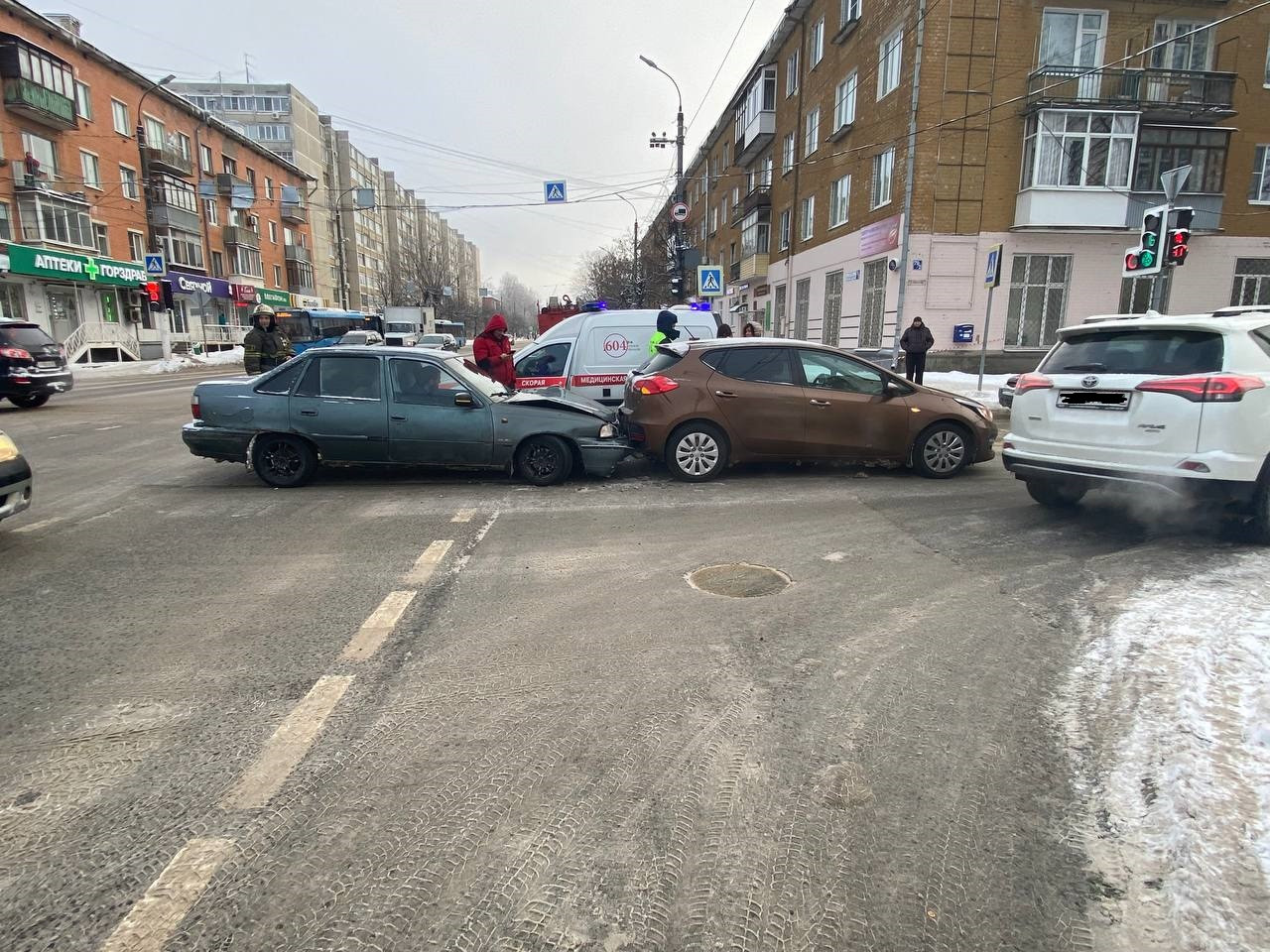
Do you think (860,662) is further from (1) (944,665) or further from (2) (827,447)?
(2) (827,447)

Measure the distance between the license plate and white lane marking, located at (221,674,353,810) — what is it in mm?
5773

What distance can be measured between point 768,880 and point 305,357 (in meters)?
7.37

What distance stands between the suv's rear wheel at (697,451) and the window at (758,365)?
27.1 inches

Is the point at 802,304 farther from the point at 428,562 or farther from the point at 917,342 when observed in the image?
the point at 428,562

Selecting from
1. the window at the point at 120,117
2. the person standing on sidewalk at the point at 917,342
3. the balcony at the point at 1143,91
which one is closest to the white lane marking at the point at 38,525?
the person standing on sidewalk at the point at 917,342

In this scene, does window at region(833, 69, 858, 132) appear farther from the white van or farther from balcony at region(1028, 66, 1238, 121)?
the white van

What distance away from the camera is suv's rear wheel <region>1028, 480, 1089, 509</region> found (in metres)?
6.76

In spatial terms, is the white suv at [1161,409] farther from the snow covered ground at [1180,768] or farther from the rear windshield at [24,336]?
the rear windshield at [24,336]

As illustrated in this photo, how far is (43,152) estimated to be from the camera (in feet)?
110

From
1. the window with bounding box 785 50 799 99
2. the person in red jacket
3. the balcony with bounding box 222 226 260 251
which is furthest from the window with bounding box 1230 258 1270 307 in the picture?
the balcony with bounding box 222 226 260 251

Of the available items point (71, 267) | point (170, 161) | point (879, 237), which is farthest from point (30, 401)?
point (170, 161)

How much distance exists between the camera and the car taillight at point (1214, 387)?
5.12 meters

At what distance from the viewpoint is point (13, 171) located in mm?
31656

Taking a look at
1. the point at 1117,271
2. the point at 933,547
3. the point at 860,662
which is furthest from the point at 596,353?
the point at 1117,271
